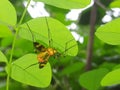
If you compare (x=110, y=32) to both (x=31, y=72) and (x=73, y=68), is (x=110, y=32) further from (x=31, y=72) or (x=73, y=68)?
(x=73, y=68)

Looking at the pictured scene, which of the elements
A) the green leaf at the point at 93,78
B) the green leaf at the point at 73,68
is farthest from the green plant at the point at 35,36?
the green leaf at the point at 73,68

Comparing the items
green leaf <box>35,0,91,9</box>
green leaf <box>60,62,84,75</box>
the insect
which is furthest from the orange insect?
green leaf <box>60,62,84,75</box>

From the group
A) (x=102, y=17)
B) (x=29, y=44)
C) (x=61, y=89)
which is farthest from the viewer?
(x=102, y=17)

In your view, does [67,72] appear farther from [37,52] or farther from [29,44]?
[37,52]

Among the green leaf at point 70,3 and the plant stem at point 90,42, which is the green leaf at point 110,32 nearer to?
the green leaf at point 70,3

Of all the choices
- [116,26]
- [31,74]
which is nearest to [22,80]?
[31,74]

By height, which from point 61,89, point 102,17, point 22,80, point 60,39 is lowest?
point 61,89
